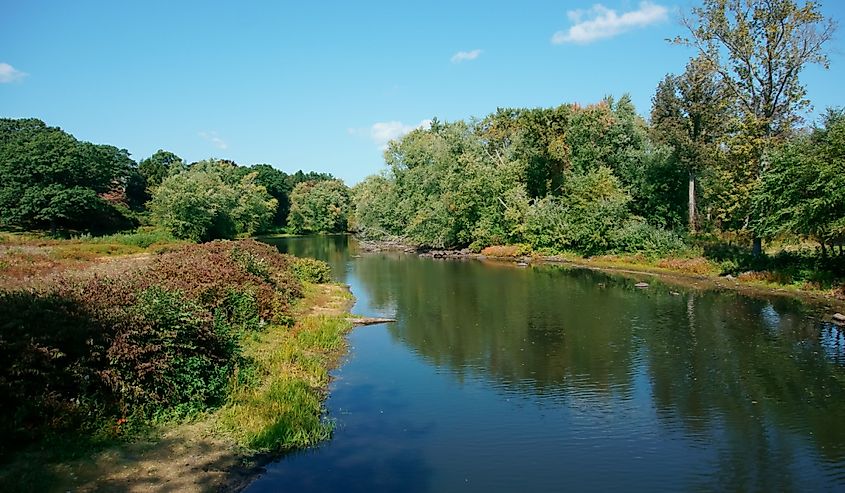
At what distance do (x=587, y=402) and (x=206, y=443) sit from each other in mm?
9091

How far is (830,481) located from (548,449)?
4971mm

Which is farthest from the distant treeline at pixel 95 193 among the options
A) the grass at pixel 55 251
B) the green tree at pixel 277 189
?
the green tree at pixel 277 189

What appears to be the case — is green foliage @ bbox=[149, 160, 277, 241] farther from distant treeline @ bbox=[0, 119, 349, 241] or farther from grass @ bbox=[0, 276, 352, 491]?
grass @ bbox=[0, 276, 352, 491]

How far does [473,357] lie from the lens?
62.0ft

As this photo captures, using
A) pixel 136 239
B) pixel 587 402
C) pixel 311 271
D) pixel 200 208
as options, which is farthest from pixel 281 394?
pixel 200 208

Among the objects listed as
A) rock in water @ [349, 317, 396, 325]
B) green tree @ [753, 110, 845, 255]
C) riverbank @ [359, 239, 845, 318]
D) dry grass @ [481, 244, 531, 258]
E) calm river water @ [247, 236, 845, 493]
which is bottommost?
calm river water @ [247, 236, 845, 493]

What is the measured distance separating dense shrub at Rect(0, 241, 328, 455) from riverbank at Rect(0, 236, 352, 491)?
0.38m

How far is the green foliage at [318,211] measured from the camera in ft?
369

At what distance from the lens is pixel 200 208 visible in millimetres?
67438

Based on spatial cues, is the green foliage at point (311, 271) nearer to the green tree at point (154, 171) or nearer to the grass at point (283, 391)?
the grass at point (283, 391)

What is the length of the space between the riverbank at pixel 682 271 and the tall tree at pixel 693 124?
721 cm

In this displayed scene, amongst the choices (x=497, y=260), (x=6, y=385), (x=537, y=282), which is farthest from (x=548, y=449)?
(x=497, y=260)

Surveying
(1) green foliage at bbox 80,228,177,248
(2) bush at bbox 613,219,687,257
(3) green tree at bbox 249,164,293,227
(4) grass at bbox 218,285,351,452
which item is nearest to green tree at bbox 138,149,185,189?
(3) green tree at bbox 249,164,293,227

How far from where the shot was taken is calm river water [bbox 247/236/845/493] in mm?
10500
